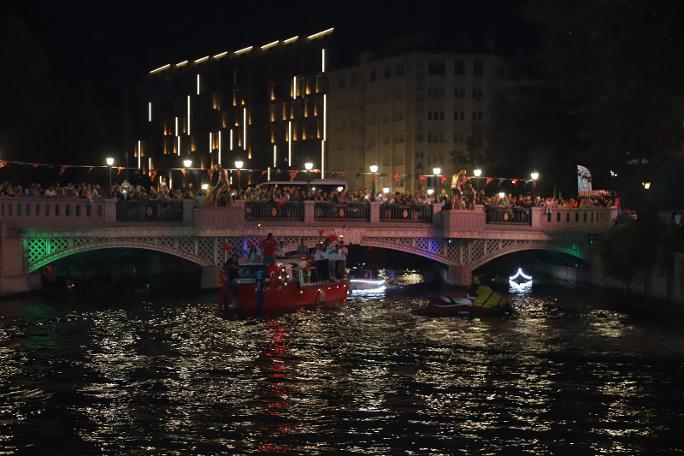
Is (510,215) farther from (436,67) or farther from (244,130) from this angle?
(244,130)

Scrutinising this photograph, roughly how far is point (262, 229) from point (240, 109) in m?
98.0

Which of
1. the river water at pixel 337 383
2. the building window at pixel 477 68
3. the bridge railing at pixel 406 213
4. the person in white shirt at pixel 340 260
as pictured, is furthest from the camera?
the building window at pixel 477 68

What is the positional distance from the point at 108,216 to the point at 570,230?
88.6ft

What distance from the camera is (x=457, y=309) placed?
56.5m

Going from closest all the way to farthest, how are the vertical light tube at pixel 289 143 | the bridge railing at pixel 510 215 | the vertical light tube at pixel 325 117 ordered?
the bridge railing at pixel 510 215
the vertical light tube at pixel 325 117
the vertical light tube at pixel 289 143

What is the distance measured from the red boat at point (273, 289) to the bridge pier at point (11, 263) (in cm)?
1082

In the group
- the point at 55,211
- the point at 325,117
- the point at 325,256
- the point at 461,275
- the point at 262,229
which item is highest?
the point at 325,117

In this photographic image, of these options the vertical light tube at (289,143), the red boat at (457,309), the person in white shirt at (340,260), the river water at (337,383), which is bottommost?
the river water at (337,383)

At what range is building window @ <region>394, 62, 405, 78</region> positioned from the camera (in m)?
137

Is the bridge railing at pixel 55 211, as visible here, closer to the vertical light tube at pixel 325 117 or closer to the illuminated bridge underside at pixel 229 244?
the illuminated bridge underside at pixel 229 244

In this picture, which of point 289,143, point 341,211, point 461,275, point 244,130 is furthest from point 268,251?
point 244,130

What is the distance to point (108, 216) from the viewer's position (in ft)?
213

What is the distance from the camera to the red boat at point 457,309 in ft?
185

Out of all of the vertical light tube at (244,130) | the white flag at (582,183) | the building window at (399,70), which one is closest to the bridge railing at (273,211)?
the white flag at (582,183)
